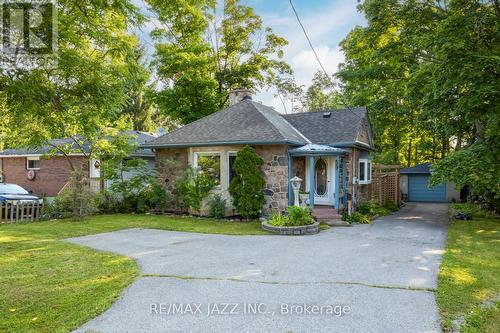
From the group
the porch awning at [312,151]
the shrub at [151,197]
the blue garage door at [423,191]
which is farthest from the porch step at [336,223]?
the blue garage door at [423,191]

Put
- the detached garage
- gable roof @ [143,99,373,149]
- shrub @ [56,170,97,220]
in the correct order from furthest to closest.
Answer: the detached garage → gable roof @ [143,99,373,149] → shrub @ [56,170,97,220]

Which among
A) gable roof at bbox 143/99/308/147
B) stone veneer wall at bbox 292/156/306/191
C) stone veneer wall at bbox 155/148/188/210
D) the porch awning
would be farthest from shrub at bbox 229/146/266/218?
stone veneer wall at bbox 155/148/188/210

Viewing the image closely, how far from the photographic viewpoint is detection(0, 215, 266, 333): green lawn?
420 centimetres

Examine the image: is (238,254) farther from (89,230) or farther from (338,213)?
(338,213)

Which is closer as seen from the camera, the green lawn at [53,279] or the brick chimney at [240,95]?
the green lawn at [53,279]

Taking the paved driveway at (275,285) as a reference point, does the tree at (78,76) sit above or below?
above

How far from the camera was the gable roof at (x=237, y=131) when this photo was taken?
12.9 metres

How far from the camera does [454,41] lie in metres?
10.2

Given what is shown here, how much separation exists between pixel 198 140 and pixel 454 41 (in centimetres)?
957

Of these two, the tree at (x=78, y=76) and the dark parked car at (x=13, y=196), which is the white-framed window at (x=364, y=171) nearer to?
the tree at (x=78, y=76)

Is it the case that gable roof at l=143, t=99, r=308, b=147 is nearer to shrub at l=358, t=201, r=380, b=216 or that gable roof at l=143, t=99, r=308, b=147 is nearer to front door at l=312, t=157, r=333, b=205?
front door at l=312, t=157, r=333, b=205

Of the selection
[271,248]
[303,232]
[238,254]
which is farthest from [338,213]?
[238,254]

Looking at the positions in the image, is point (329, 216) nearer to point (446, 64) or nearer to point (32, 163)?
point (446, 64)

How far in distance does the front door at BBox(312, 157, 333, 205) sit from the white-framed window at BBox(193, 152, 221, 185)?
4235 millimetres
